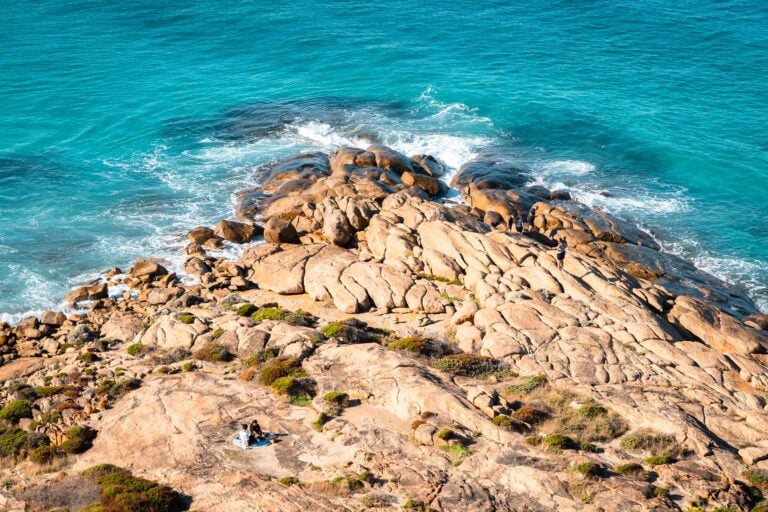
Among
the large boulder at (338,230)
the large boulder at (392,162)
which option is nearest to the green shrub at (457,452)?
the large boulder at (338,230)

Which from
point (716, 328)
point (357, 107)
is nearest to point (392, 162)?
point (357, 107)

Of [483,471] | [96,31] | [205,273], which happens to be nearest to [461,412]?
[483,471]

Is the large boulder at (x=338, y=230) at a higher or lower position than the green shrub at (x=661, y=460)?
higher

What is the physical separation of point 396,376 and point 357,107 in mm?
65662

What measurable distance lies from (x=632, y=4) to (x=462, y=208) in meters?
88.1

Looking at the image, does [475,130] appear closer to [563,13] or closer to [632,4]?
[563,13]

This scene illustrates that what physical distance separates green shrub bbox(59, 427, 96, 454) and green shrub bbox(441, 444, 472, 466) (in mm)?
20954

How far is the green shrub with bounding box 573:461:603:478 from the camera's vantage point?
3422 cm

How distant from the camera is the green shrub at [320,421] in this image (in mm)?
39159

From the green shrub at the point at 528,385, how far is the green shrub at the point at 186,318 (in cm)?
2460

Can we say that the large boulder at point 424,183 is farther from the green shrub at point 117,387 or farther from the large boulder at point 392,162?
the green shrub at point 117,387

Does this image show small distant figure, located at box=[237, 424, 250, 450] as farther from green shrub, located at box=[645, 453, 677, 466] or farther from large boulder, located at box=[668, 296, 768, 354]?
large boulder, located at box=[668, 296, 768, 354]

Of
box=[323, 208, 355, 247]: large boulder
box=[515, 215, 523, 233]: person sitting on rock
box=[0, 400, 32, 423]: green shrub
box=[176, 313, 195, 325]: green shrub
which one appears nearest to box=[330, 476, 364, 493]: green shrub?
box=[176, 313, 195, 325]: green shrub

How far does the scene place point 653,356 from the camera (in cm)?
4506
